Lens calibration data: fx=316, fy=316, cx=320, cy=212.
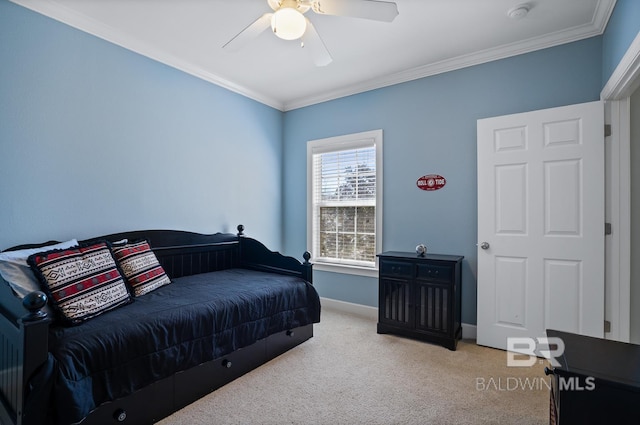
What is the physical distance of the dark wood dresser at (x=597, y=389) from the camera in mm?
1071

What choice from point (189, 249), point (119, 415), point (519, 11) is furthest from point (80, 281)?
point (519, 11)

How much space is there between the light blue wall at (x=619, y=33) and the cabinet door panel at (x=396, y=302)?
2.28 meters

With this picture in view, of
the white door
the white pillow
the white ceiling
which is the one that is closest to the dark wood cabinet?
the white door

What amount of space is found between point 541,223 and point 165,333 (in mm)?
2925

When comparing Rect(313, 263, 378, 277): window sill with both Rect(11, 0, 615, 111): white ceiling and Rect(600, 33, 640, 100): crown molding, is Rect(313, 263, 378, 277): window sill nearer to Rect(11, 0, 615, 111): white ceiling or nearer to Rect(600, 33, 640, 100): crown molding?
Rect(11, 0, 615, 111): white ceiling

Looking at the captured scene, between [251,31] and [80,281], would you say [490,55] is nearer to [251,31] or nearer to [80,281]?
[251,31]

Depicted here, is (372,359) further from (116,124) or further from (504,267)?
(116,124)

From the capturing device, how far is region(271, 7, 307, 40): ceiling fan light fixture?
1.79 m

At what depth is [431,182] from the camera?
3.29 m

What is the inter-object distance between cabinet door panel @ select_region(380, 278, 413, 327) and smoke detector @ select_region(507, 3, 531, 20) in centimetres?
235

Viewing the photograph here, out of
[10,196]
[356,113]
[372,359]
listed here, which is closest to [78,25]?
[10,196]

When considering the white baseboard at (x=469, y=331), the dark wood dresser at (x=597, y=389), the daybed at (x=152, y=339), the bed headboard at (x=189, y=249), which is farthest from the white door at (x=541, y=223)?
the bed headboard at (x=189, y=249)

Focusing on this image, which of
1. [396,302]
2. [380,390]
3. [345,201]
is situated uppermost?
[345,201]

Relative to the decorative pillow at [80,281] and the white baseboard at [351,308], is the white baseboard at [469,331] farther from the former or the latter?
the decorative pillow at [80,281]
